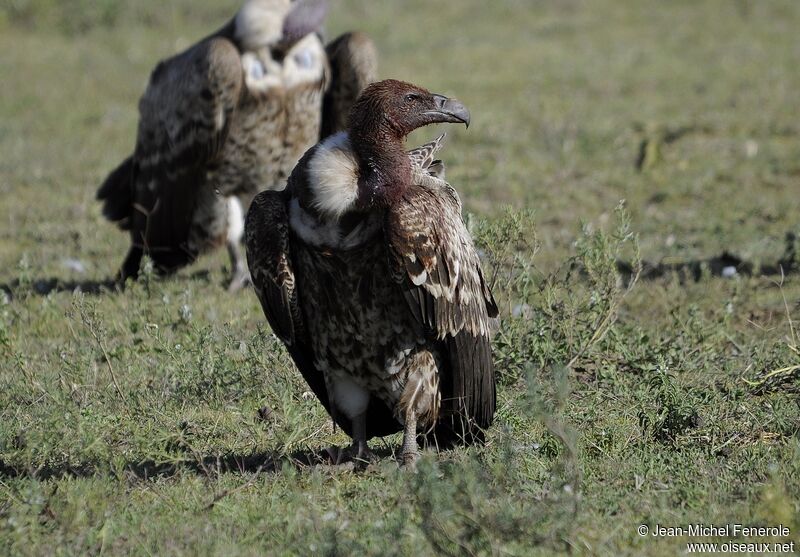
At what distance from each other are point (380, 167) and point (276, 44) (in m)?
3.69

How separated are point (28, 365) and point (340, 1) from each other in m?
11.8

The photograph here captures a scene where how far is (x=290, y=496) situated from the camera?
15.1ft

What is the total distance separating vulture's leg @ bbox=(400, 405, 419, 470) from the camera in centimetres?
508

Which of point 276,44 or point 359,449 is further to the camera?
point 276,44

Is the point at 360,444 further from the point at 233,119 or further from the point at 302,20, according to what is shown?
the point at 302,20

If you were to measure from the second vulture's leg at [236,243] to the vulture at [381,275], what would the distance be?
3.31 meters

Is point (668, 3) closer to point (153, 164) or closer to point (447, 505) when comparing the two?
point (153, 164)

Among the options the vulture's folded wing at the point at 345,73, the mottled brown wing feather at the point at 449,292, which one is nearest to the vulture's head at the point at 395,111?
the mottled brown wing feather at the point at 449,292

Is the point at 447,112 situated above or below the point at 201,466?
above

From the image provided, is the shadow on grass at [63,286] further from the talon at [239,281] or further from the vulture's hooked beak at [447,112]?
the vulture's hooked beak at [447,112]

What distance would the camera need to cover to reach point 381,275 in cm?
485

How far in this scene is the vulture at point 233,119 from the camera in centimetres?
820

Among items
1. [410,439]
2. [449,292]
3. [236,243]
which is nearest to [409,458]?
[410,439]

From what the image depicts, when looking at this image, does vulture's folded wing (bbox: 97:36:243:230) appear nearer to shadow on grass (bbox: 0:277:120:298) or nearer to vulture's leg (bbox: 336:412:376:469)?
shadow on grass (bbox: 0:277:120:298)
